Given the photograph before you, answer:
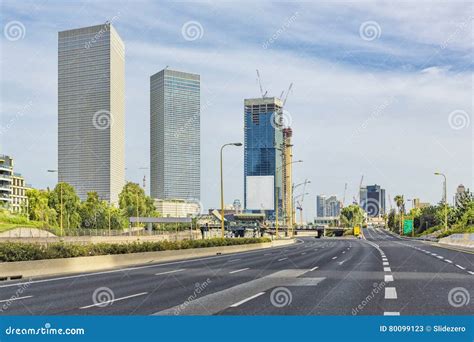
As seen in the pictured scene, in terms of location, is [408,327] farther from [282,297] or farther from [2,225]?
[2,225]

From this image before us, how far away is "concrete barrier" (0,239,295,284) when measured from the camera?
2637 centimetres

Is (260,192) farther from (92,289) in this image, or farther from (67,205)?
(92,289)

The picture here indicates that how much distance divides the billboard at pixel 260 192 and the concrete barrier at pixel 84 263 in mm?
67364

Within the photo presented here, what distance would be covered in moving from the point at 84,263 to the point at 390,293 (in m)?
19.1

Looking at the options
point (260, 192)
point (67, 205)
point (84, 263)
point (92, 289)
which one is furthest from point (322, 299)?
point (67, 205)

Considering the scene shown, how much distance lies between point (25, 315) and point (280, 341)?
6.54m

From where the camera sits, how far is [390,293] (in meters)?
17.6

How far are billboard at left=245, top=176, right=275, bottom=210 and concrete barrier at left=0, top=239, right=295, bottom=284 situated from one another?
6736 cm

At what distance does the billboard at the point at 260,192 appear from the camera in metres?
117

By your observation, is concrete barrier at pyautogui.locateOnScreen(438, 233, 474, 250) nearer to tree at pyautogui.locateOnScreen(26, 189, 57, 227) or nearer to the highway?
the highway

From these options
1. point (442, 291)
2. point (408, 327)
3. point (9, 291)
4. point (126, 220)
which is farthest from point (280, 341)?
point (126, 220)

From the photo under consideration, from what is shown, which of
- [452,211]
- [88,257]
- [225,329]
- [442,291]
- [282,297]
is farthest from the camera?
[452,211]

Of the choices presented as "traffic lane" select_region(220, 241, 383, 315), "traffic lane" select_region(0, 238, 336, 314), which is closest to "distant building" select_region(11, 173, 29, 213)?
"traffic lane" select_region(0, 238, 336, 314)

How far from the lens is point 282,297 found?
1692 centimetres
